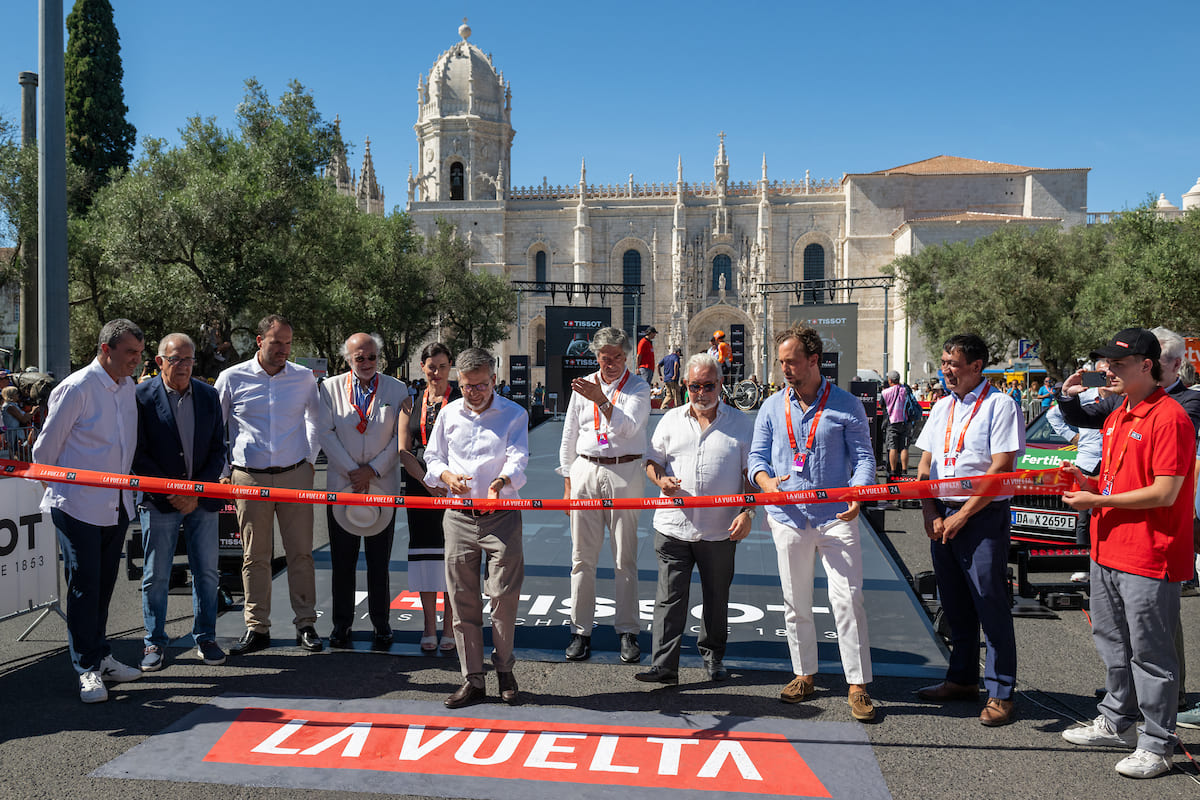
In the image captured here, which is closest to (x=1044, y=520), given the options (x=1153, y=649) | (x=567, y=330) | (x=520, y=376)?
(x=1153, y=649)

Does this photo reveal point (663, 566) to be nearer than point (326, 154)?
Yes

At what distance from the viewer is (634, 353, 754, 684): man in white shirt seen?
14.3ft

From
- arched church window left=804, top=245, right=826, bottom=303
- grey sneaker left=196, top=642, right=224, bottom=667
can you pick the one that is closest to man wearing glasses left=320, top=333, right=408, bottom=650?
grey sneaker left=196, top=642, right=224, bottom=667

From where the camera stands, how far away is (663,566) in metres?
4.46

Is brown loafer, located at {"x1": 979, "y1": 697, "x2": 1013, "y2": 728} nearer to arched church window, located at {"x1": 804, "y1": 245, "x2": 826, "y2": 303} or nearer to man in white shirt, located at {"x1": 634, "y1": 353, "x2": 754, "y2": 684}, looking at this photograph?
man in white shirt, located at {"x1": 634, "y1": 353, "x2": 754, "y2": 684}

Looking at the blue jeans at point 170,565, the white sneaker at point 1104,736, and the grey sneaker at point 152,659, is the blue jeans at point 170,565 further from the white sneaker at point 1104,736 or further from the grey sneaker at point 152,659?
the white sneaker at point 1104,736

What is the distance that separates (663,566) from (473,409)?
4.26 ft

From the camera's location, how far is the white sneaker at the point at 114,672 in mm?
4332

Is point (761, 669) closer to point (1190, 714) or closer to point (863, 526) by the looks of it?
point (1190, 714)

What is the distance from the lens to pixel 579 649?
4.70 meters

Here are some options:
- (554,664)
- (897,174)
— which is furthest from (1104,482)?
(897,174)

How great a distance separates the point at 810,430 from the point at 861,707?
1303 millimetres

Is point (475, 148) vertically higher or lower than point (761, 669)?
higher

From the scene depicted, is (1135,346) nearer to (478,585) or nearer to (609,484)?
(609,484)
